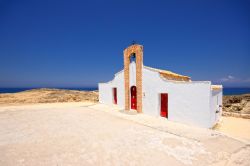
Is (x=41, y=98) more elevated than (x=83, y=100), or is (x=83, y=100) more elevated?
(x=41, y=98)

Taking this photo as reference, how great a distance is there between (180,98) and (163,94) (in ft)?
6.47

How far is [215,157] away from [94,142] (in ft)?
16.9

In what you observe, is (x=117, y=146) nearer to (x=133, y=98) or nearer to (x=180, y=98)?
(x=180, y=98)

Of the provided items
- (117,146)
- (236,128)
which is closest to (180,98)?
(236,128)

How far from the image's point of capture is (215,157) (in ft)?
20.5

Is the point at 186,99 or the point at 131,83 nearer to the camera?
the point at 186,99

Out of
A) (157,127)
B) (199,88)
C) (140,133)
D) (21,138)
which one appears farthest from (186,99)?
(21,138)

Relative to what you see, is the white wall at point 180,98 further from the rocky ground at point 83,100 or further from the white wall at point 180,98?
the rocky ground at point 83,100

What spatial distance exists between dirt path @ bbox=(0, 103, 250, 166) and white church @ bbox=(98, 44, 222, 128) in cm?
130

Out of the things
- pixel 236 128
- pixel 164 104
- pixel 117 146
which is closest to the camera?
pixel 117 146

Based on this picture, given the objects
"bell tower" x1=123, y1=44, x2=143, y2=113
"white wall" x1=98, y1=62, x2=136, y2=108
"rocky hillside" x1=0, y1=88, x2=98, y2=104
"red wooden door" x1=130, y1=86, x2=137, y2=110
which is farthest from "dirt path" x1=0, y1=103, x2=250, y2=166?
"rocky hillside" x1=0, y1=88, x2=98, y2=104

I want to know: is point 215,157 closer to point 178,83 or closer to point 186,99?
A: point 186,99

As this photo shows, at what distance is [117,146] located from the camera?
7.26 meters

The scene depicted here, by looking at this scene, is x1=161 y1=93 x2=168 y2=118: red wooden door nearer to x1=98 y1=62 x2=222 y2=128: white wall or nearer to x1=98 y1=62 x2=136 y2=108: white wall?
x1=98 y1=62 x2=222 y2=128: white wall
